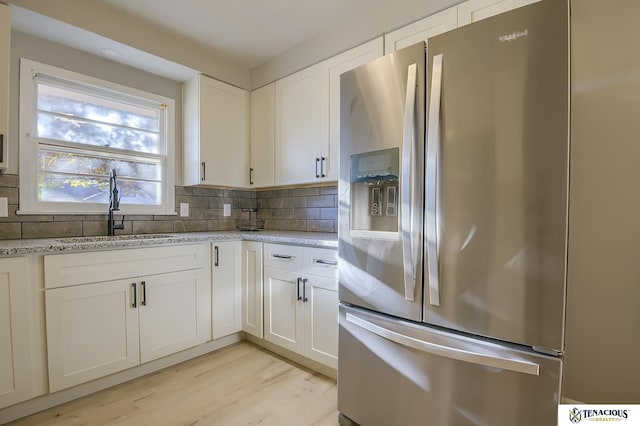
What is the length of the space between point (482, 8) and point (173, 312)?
263 cm

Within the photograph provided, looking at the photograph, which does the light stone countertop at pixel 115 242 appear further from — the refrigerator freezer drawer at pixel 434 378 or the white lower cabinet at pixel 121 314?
the refrigerator freezer drawer at pixel 434 378

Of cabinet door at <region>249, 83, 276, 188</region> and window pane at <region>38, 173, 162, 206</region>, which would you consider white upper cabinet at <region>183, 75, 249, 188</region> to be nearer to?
cabinet door at <region>249, 83, 276, 188</region>

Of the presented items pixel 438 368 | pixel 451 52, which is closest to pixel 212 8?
pixel 451 52

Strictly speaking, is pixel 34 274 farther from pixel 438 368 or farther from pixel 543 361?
pixel 543 361

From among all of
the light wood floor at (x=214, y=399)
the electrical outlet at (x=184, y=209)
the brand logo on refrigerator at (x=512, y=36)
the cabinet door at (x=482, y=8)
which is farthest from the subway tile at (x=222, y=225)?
the brand logo on refrigerator at (x=512, y=36)

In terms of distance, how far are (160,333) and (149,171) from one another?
1339mm

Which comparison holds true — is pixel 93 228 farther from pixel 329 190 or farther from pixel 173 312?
pixel 329 190

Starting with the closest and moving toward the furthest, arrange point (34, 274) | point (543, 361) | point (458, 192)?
1. point (543, 361)
2. point (458, 192)
3. point (34, 274)

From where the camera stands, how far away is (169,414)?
171 cm

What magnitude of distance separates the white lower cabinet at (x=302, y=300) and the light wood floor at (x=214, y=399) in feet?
0.65

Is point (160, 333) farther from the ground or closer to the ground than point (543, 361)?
closer to the ground

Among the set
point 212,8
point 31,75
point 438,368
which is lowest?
point 438,368

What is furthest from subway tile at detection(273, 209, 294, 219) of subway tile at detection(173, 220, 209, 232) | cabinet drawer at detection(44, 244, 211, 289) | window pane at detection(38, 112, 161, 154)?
window pane at detection(38, 112, 161, 154)

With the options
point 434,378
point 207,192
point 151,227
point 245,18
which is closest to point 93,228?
point 151,227
